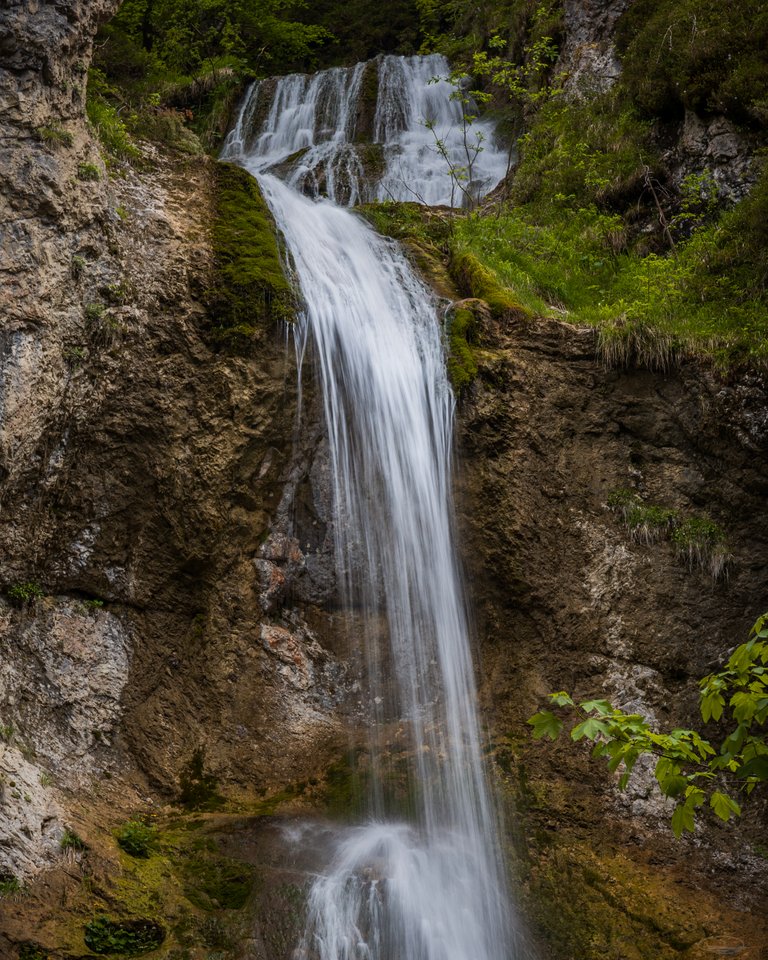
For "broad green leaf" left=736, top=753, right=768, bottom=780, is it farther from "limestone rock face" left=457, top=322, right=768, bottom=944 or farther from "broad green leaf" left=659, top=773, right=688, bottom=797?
"limestone rock face" left=457, top=322, right=768, bottom=944

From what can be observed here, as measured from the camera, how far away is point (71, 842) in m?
5.04

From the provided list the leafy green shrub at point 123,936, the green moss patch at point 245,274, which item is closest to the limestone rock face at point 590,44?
the green moss patch at point 245,274

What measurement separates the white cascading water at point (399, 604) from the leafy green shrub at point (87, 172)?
1959mm

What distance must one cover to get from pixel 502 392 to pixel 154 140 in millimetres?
4520

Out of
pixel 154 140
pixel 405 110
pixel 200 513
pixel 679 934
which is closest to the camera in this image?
pixel 679 934

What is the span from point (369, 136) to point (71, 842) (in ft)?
44.2

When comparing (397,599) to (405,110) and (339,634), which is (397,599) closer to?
(339,634)

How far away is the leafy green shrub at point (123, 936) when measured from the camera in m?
4.60

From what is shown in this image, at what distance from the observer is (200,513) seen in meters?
6.81

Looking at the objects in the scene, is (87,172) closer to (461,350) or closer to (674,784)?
(461,350)

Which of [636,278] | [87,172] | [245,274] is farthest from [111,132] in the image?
[636,278]

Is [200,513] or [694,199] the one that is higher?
[694,199]

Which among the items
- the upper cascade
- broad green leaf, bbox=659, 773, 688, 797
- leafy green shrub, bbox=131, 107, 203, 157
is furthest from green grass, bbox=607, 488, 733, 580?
the upper cascade

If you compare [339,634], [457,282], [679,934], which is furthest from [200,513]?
[679,934]
